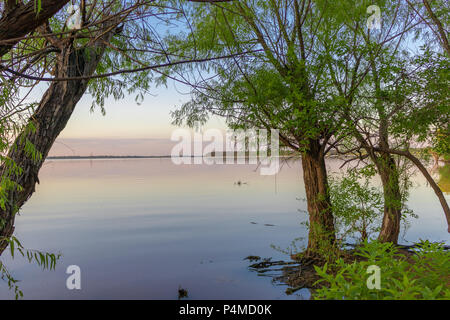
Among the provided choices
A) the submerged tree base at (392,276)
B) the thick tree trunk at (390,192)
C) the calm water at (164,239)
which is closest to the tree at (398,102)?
the thick tree trunk at (390,192)

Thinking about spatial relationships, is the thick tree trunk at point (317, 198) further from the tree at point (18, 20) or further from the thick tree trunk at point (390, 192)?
the tree at point (18, 20)

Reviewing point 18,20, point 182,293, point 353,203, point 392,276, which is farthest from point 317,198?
point 18,20

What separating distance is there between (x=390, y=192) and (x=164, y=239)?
725cm

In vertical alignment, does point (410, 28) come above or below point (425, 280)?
above

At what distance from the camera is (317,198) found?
282 inches

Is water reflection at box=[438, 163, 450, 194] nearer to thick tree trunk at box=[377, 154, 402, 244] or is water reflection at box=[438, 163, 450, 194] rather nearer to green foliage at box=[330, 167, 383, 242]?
thick tree trunk at box=[377, 154, 402, 244]

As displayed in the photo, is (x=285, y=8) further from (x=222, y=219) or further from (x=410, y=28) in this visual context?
(x=222, y=219)

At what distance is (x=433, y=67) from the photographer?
5.93 meters

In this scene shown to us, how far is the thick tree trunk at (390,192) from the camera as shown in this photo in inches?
298

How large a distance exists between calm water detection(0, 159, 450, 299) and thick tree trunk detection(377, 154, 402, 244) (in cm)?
80

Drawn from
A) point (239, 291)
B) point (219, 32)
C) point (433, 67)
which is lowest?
point (239, 291)

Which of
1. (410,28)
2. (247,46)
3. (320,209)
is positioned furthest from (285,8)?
(320,209)

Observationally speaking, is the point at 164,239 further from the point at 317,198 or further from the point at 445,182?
the point at 445,182
